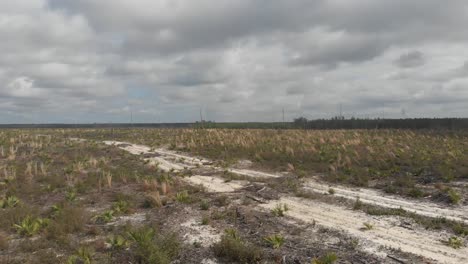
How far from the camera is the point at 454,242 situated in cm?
823

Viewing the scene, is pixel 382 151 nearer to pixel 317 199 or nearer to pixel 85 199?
pixel 317 199

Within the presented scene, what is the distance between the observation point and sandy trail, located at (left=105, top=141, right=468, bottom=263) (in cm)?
801

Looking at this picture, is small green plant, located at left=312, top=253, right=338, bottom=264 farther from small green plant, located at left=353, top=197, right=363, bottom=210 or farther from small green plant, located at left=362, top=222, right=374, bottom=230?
small green plant, located at left=353, top=197, right=363, bottom=210

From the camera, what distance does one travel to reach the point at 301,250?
8.12 m

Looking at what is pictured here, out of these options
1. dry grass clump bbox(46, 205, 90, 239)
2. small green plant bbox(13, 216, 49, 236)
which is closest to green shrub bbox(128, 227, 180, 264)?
dry grass clump bbox(46, 205, 90, 239)

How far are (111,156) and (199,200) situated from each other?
1634 cm

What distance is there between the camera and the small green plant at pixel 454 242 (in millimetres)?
8123

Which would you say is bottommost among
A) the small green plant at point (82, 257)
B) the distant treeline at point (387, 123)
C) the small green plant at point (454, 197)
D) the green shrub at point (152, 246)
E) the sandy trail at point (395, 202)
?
the small green plant at point (82, 257)

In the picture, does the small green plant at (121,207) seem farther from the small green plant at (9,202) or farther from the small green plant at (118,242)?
the small green plant at (9,202)

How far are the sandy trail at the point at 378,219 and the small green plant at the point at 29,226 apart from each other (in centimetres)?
601

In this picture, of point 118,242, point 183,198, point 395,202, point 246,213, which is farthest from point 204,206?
point 395,202

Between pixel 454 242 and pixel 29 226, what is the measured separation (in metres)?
9.99

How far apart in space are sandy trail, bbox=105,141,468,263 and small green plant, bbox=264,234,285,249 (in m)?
1.73

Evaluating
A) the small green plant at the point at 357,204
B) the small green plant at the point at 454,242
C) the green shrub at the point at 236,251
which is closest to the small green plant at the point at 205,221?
the green shrub at the point at 236,251
